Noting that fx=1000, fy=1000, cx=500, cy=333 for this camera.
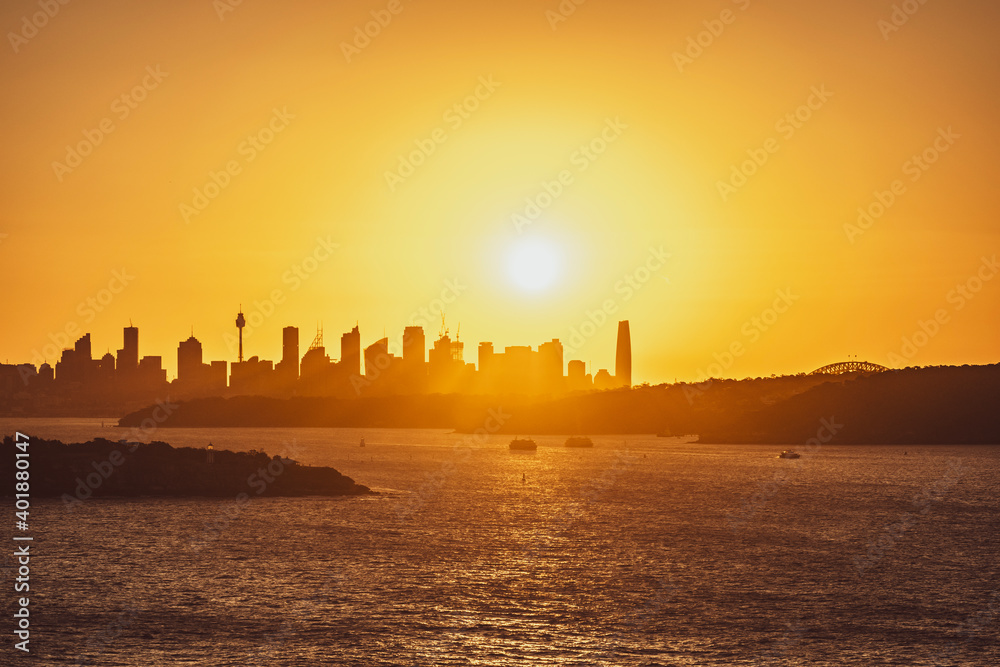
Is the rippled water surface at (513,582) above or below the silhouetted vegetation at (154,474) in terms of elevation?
below

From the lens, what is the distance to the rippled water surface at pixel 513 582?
3906cm

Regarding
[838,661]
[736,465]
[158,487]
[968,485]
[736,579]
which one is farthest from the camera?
[736,465]

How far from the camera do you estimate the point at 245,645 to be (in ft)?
127

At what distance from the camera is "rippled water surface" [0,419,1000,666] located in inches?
1538

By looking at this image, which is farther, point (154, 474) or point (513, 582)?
point (154, 474)

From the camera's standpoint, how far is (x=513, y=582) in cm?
5325

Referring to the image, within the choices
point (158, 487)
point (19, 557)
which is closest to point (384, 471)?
point (158, 487)

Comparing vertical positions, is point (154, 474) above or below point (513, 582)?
above

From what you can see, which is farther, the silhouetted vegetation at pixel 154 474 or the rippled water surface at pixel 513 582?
the silhouetted vegetation at pixel 154 474

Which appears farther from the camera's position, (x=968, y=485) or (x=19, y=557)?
(x=968, y=485)

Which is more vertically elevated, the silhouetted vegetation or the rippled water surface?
the silhouetted vegetation

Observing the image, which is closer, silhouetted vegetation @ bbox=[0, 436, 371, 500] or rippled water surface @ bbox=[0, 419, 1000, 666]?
rippled water surface @ bbox=[0, 419, 1000, 666]

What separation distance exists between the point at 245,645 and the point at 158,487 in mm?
65643

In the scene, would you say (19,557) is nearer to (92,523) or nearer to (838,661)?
(92,523)
